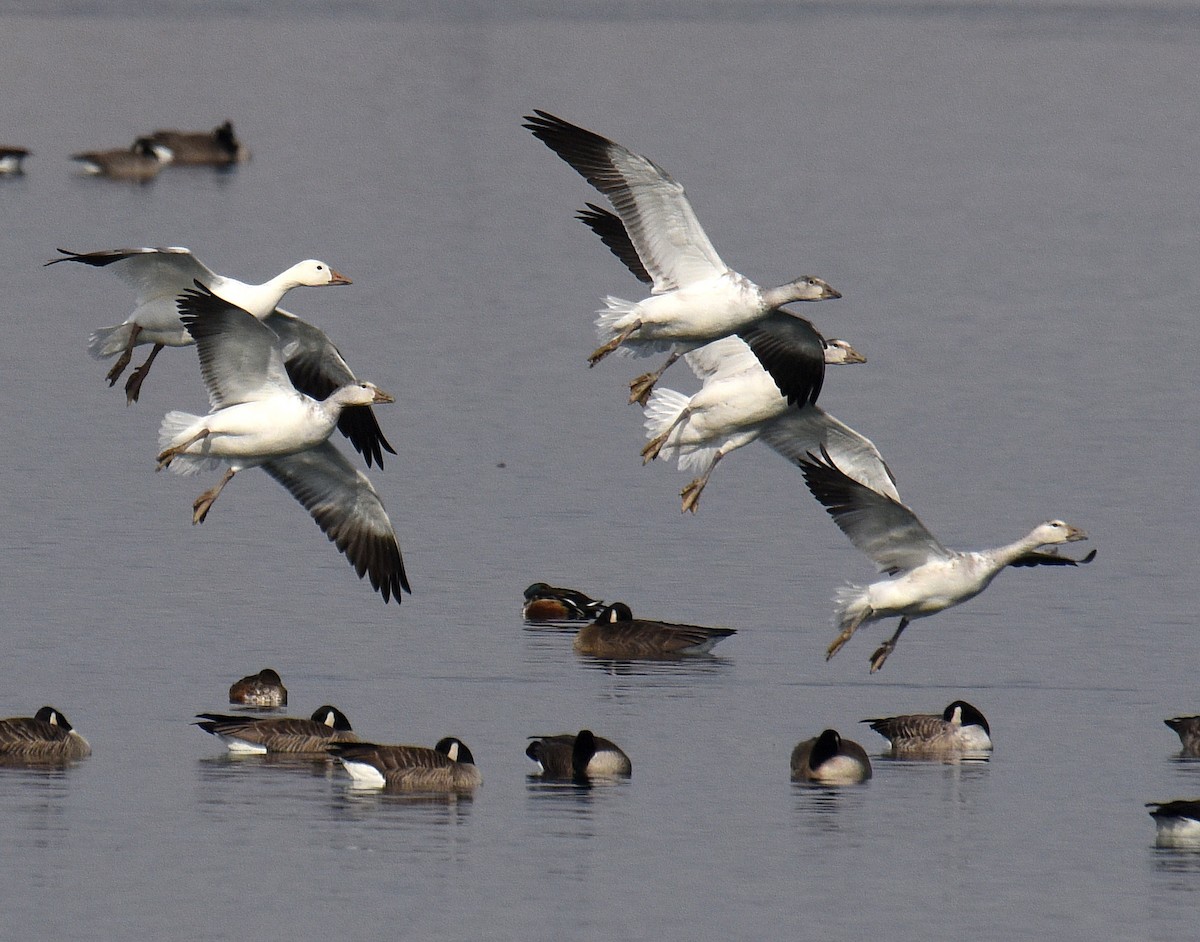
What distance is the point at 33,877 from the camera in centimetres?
1305

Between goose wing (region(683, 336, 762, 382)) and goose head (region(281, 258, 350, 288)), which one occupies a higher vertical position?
goose head (region(281, 258, 350, 288))

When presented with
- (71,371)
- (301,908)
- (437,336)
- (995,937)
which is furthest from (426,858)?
(437,336)

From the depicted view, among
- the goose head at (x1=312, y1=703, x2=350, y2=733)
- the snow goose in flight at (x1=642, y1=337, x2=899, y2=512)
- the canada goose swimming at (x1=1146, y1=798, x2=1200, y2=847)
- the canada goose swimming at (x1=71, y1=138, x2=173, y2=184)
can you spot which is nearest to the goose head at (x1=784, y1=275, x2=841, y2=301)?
the snow goose in flight at (x1=642, y1=337, x2=899, y2=512)

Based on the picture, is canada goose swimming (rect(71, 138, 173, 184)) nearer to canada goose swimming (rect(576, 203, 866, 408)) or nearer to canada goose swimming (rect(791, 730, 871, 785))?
canada goose swimming (rect(576, 203, 866, 408))

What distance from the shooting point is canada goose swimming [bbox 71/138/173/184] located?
47406mm

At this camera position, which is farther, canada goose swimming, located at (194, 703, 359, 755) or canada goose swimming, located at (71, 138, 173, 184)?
canada goose swimming, located at (71, 138, 173, 184)

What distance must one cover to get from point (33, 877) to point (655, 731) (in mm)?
4767

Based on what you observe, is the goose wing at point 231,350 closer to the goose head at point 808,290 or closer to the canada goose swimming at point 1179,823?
the goose head at point 808,290

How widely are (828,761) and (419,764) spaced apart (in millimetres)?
2350

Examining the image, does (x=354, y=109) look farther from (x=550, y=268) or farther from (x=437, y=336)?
(x=437, y=336)

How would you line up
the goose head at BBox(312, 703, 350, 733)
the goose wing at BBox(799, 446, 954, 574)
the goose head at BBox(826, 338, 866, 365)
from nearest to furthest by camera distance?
the goose head at BBox(312, 703, 350, 733) → the goose wing at BBox(799, 446, 954, 574) → the goose head at BBox(826, 338, 866, 365)

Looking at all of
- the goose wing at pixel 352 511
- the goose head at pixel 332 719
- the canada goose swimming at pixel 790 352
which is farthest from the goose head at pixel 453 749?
the canada goose swimming at pixel 790 352

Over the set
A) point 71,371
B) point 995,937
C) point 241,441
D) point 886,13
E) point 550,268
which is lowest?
point 995,937

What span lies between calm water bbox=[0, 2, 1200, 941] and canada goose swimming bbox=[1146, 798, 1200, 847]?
12 cm
